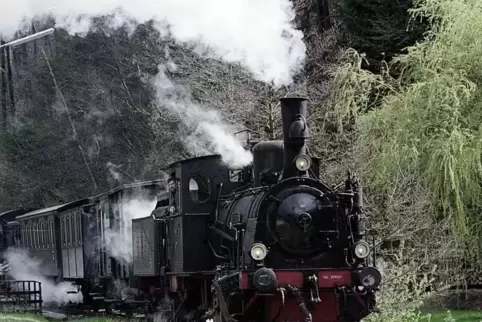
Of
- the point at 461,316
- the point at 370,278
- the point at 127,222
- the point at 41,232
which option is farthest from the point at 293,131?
the point at 41,232

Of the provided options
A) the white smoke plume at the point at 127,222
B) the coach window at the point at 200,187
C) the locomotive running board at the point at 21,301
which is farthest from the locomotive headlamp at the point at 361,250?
the locomotive running board at the point at 21,301

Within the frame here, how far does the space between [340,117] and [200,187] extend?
7.02m

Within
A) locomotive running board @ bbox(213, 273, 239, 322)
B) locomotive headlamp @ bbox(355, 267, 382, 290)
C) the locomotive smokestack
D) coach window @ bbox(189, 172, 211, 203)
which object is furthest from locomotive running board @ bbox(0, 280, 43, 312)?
locomotive headlamp @ bbox(355, 267, 382, 290)

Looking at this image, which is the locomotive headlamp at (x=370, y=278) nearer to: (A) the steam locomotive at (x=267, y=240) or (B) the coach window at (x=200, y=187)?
(A) the steam locomotive at (x=267, y=240)

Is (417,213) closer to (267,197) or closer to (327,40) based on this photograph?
(267,197)

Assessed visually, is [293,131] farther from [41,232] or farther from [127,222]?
[41,232]

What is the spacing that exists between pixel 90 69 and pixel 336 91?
22309 mm

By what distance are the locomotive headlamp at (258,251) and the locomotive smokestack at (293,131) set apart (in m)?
1.19

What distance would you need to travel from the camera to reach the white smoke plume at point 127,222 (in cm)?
1848

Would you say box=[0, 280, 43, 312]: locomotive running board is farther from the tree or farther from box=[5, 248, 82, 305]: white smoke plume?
the tree

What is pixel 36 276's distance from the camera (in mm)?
30703

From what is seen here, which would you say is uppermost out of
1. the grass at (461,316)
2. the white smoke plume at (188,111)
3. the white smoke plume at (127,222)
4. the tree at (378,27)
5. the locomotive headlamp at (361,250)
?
the tree at (378,27)

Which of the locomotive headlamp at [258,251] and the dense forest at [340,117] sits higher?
the dense forest at [340,117]

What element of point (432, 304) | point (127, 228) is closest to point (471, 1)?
point (432, 304)
